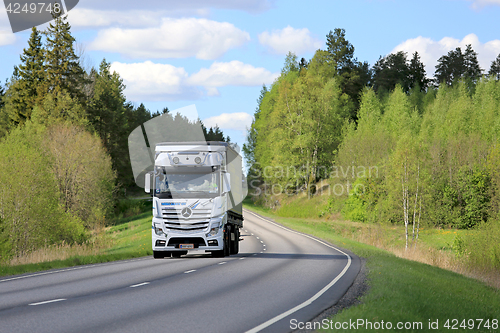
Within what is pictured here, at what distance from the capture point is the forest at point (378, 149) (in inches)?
1964

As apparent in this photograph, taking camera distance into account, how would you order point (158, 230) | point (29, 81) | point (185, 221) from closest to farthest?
point (185, 221), point (158, 230), point (29, 81)

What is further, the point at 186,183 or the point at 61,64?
the point at 61,64

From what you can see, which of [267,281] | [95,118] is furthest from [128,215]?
[267,281]

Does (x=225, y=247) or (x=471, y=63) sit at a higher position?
(x=471, y=63)

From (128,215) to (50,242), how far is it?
35886 millimetres

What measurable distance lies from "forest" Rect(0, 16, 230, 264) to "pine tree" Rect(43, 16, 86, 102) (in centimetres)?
11

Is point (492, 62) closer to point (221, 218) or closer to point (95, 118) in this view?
point (95, 118)

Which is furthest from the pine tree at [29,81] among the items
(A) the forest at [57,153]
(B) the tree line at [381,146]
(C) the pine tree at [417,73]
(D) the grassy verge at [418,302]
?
(C) the pine tree at [417,73]

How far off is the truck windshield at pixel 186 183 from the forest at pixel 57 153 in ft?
30.8

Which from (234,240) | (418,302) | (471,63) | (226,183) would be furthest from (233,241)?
(471,63)

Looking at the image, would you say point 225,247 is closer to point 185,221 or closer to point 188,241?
point 188,241

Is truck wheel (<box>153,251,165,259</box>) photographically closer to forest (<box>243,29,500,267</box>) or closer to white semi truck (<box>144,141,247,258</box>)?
white semi truck (<box>144,141,247,258</box>)

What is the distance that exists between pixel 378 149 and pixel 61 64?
128 feet

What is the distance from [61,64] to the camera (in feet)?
190
